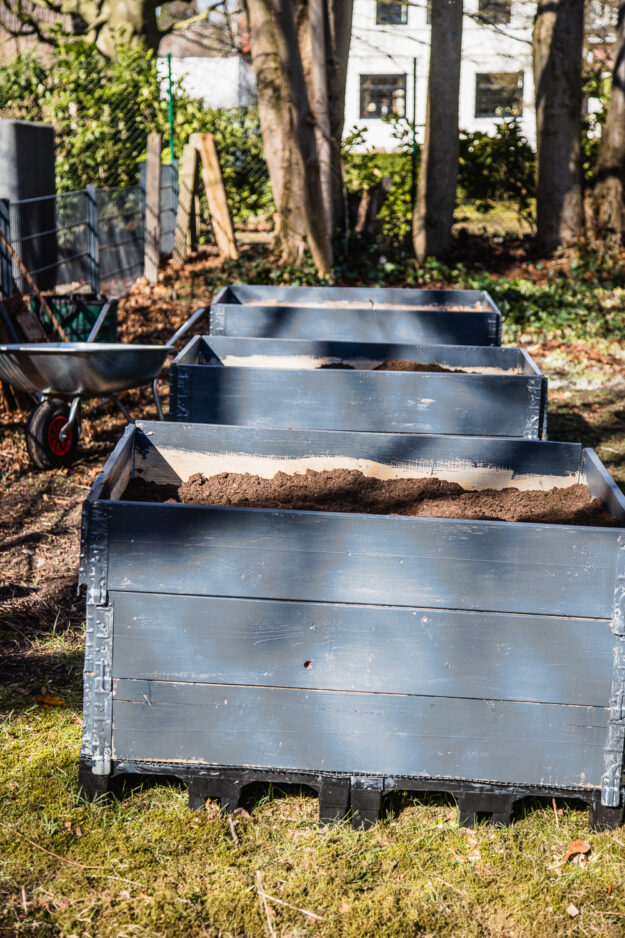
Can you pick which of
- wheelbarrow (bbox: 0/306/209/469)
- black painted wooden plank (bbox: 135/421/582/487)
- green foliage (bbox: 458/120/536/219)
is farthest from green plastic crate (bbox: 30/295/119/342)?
green foliage (bbox: 458/120/536/219)

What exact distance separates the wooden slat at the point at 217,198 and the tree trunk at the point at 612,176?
5.00 metres

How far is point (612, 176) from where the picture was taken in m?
12.6

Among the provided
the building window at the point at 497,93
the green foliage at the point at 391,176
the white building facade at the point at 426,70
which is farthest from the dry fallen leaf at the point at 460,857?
the white building facade at the point at 426,70

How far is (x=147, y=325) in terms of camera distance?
10.1 m

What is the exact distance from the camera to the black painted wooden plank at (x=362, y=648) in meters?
2.67

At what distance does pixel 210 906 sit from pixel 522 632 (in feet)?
3.81

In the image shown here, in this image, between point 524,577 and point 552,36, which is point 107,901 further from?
point 552,36

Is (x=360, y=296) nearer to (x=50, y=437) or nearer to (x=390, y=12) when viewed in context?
(x=50, y=437)

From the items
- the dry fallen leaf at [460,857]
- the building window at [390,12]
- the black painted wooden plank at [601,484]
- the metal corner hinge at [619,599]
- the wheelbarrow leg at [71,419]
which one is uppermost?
the building window at [390,12]

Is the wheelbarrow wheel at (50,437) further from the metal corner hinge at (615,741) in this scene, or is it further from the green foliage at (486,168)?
the green foliage at (486,168)

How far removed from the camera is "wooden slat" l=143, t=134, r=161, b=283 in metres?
11.5

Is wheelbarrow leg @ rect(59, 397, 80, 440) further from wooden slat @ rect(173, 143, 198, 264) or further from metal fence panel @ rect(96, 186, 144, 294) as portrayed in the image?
wooden slat @ rect(173, 143, 198, 264)

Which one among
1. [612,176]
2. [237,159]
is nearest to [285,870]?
[612,176]

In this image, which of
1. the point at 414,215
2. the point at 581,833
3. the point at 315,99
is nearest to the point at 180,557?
the point at 581,833
